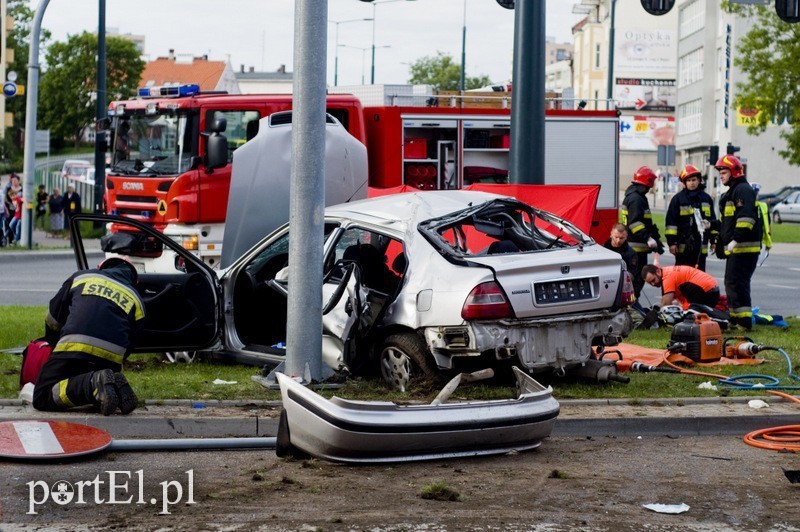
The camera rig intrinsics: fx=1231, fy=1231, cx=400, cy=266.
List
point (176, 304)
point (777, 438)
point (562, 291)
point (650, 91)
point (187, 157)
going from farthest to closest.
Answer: point (650, 91) → point (187, 157) → point (176, 304) → point (562, 291) → point (777, 438)

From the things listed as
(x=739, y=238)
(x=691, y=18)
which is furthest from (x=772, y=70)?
(x=691, y=18)

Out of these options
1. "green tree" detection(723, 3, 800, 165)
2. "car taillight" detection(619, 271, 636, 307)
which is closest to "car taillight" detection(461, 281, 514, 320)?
"car taillight" detection(619, 271, 636, 307)

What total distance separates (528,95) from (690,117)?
248 feet

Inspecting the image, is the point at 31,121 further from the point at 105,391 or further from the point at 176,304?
the point at 105,391

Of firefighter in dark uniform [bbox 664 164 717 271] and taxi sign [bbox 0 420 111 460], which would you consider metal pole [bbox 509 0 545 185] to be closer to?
firefighter in dark uniform [bbox 664 164 717 271]

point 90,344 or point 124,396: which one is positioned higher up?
point 90,344

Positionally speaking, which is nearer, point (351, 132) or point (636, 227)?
point (636, 227)

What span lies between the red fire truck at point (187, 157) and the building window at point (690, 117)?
68.8m

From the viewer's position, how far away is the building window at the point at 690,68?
270 feet

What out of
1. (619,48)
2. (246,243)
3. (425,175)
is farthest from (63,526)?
(619,48)

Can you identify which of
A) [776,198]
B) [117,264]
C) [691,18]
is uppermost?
[691,18]

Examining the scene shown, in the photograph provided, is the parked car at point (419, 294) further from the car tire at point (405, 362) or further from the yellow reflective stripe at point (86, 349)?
the yellow reflective stripe at point (86, 349)

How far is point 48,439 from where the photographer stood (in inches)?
270

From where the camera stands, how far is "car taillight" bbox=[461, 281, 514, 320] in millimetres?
8125
